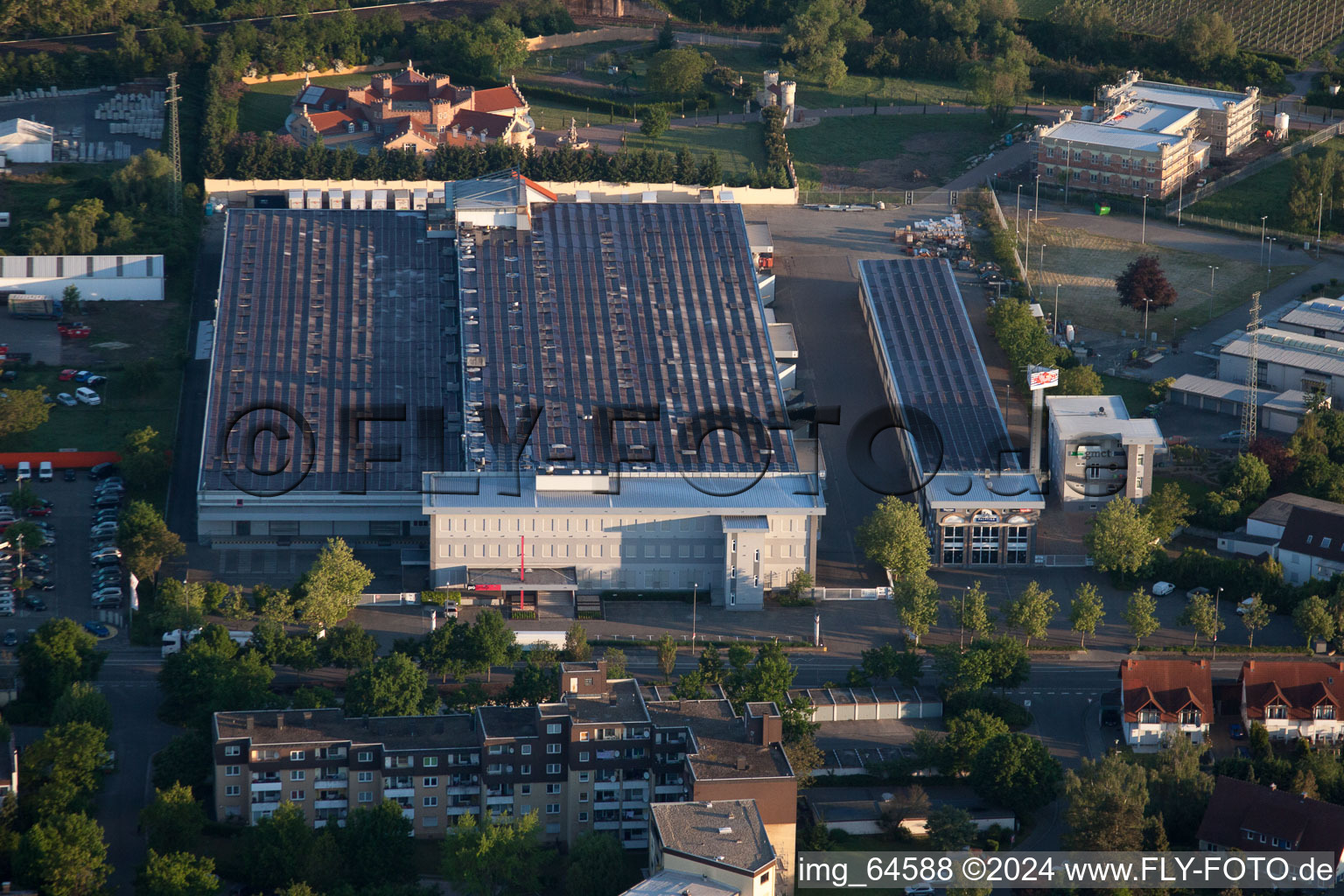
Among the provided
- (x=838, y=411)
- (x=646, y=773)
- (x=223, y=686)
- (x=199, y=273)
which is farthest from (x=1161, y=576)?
(x=199, y=273)

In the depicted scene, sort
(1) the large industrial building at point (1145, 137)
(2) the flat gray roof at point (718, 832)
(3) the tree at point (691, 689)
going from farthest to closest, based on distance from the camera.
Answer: (1) the large industrial building at point (1145, 137) < (3) the tree at point (691, 689) < (2) the flat gray roof at point (718, 832)

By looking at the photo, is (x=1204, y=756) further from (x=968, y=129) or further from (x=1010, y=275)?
(x=968, y=129)

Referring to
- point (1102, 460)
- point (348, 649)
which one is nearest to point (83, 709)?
point (348, 649)

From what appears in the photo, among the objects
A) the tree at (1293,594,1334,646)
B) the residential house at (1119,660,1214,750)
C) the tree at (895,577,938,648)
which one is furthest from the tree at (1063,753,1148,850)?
the tree at (1293,594,1334,646)

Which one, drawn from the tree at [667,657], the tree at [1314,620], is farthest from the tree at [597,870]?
the tree at [1314,620]

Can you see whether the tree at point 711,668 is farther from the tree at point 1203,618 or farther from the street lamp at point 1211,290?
the street lamp at point 1211,290

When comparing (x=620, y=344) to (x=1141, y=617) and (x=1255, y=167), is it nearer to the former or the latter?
(x=1141, y=617)
